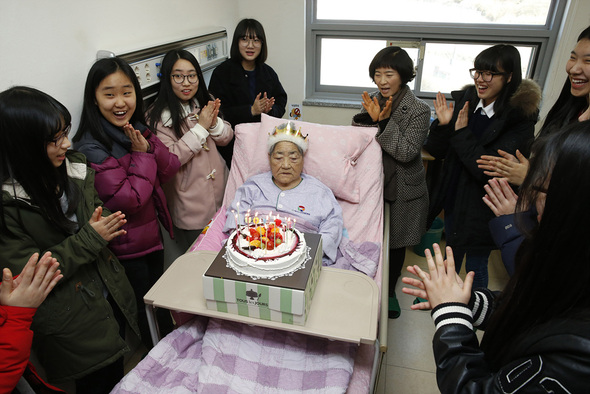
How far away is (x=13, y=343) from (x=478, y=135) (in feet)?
7.65

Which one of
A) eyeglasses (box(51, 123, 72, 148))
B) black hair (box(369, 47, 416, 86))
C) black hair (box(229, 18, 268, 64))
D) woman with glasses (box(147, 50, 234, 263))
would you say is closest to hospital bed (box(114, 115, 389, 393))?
woman with glasses (box(147, 50, 234, 263))

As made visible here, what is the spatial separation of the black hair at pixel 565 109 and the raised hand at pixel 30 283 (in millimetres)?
2228

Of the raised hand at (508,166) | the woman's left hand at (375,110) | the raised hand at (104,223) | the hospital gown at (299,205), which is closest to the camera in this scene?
the raised hand at (104,223)

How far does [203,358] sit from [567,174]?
1.39 meters

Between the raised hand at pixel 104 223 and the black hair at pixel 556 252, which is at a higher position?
the black hair at pixel 556 252

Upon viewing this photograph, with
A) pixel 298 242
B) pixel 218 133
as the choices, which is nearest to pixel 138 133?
pixel 218 133

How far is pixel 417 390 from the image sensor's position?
2.22m

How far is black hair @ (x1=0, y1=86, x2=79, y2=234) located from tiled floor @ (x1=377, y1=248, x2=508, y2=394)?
1992 millimetres

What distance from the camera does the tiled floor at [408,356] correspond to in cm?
225

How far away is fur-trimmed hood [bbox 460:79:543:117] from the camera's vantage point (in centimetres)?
196

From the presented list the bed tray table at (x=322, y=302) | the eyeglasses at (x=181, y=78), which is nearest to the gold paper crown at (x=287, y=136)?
the eyeglasses at (x=181, y=78)

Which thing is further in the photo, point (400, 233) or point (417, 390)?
point (400, 233)

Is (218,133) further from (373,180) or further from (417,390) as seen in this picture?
(417,390)

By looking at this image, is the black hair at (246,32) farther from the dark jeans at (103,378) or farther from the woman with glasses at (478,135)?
the dark jeans at (103,378)
